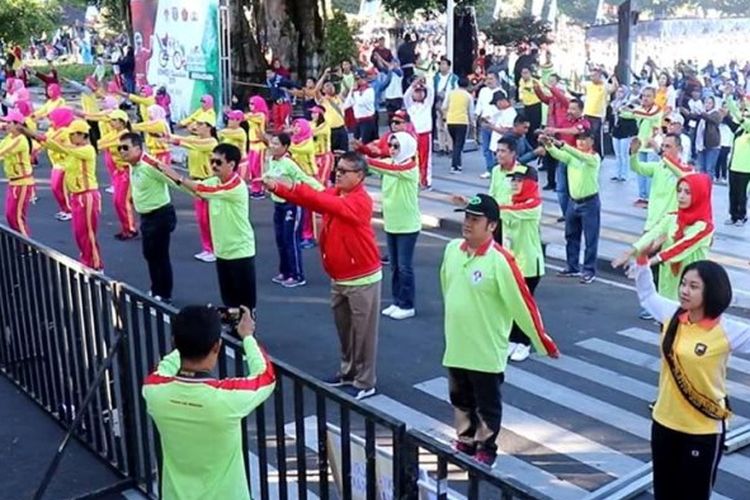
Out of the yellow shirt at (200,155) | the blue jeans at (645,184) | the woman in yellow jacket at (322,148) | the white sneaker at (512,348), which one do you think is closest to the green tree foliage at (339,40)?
the woman in yellow jacket at (322,148)

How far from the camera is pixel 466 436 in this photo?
667cm

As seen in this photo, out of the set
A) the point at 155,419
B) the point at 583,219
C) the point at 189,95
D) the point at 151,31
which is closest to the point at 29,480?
the point at 155,419

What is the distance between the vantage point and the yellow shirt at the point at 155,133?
15.0 meters

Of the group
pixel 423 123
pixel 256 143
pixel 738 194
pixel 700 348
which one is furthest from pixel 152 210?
pixel 738 194

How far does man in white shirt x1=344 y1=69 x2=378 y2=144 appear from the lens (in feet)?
65.2

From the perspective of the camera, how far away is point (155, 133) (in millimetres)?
15055

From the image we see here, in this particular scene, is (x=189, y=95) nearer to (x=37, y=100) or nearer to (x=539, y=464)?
(x=37, y=100)

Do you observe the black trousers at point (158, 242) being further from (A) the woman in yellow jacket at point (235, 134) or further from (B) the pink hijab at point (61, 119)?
(B) the pink hijab at point (61, 119)

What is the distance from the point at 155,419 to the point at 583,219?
7.98 m

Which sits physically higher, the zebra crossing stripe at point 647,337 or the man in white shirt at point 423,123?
the man in white shirt at point 423,123

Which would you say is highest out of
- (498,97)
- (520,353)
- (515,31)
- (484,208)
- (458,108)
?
(515,31)

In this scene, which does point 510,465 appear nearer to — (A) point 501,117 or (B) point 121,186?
(B) point 121,186

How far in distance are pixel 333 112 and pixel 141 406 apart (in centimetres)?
Result: 1271

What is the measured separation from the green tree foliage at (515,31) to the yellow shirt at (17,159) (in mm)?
21993
